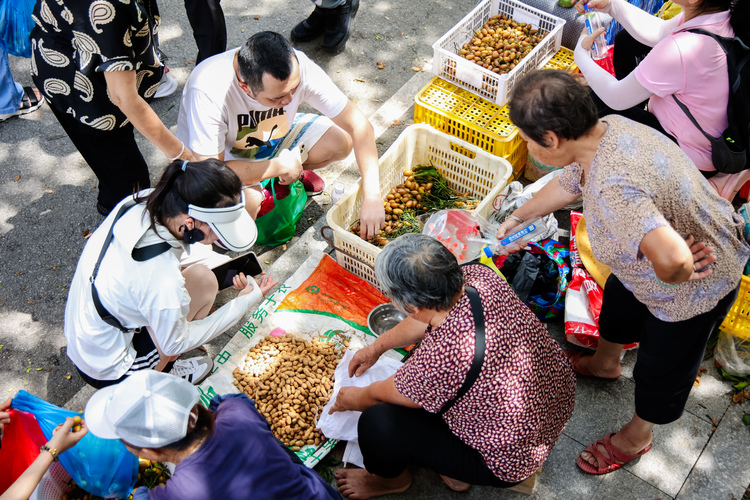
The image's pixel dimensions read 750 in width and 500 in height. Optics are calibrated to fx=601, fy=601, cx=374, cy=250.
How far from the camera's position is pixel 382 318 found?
135 inches

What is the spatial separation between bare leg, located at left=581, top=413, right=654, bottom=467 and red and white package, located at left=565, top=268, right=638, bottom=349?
0.52 metres

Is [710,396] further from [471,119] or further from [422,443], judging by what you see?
[471,119]

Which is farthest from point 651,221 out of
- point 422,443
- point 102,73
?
point 102,73

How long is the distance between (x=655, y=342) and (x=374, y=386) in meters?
1.13

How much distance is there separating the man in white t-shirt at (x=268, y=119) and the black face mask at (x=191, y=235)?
0.85 metres

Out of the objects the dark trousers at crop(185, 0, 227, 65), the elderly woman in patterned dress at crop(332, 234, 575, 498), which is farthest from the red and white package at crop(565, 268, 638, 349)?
the dark trousers at crop(185, 0, 227, 65)

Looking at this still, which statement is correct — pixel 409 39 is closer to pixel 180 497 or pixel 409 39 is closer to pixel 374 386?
pixel 374 386

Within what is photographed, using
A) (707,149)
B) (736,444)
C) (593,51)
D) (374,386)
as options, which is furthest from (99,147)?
(736,444)

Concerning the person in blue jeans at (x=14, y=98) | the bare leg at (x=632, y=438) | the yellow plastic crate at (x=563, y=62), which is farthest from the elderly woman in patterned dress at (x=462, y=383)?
the person in blue jeans at (x=14, y=98)

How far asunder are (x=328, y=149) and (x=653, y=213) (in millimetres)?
2442

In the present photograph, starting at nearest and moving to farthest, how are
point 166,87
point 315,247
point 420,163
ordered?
point 315,247 → point 420,163 → point 166,87

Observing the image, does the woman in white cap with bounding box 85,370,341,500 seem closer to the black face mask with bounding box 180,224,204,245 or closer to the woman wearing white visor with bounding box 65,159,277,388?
the woman wearing white visor with bounding box 65,159,277,388

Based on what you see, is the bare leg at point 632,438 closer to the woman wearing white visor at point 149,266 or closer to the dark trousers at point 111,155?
the woman wearing white visor at point 149,266

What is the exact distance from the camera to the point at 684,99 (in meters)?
2.82
